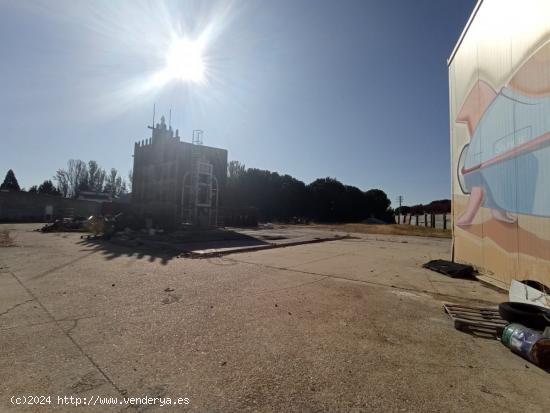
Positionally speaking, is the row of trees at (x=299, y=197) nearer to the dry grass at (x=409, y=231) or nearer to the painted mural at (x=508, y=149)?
the dry grass at (x=409, y=231)

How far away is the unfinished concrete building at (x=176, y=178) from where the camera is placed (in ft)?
89.6

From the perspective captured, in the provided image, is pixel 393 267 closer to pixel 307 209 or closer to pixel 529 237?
pixel 529 237

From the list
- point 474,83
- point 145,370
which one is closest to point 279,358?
point 145,370

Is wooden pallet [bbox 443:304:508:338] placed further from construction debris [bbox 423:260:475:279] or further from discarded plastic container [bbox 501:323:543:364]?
construction debris [bbox 423:260:475:279]

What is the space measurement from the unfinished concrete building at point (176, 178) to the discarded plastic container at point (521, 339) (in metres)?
23.9

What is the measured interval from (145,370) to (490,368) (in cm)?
370

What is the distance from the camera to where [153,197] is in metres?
29.5

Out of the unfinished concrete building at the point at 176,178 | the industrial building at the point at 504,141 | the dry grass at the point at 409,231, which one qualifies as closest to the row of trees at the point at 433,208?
the dry grass at the point at 409,231

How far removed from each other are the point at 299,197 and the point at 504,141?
198 feet

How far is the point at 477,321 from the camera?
4812 millimetres

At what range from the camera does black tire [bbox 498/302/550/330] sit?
404cm

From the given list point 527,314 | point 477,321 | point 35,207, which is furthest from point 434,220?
point 35,207

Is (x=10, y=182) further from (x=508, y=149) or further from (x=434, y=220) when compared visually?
(x=508, y=149)

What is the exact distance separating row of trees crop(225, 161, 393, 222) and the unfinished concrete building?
1009 inches
